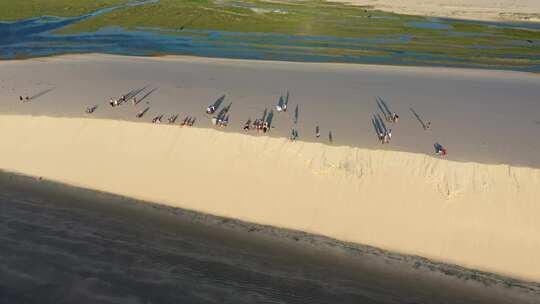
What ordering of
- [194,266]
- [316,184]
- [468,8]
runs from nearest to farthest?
Result: [194,266]
[316,184]
[468,8]

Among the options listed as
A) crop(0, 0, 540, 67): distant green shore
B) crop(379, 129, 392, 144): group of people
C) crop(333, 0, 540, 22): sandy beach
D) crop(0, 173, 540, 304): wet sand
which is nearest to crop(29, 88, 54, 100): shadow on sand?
crop(0, 173, 540, 304): wet sand

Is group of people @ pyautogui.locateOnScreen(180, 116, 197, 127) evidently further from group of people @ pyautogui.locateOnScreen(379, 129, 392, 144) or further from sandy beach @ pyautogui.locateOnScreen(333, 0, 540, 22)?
sandy beach @ pyautogui.locateOnScreen(333, 0, 540, 22)

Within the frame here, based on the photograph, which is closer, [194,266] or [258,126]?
[194,266]

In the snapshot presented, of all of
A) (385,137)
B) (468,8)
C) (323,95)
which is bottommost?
(385,137)

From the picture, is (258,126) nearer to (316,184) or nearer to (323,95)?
(316,184)

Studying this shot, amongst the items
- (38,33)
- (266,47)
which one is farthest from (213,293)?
(38,33)

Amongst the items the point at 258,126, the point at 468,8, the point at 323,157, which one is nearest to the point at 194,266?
the point at 323,157

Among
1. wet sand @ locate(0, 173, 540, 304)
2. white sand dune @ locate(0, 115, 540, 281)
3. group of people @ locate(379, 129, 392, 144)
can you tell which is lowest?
wet sand @ locate(0, 173, 540, 304)
